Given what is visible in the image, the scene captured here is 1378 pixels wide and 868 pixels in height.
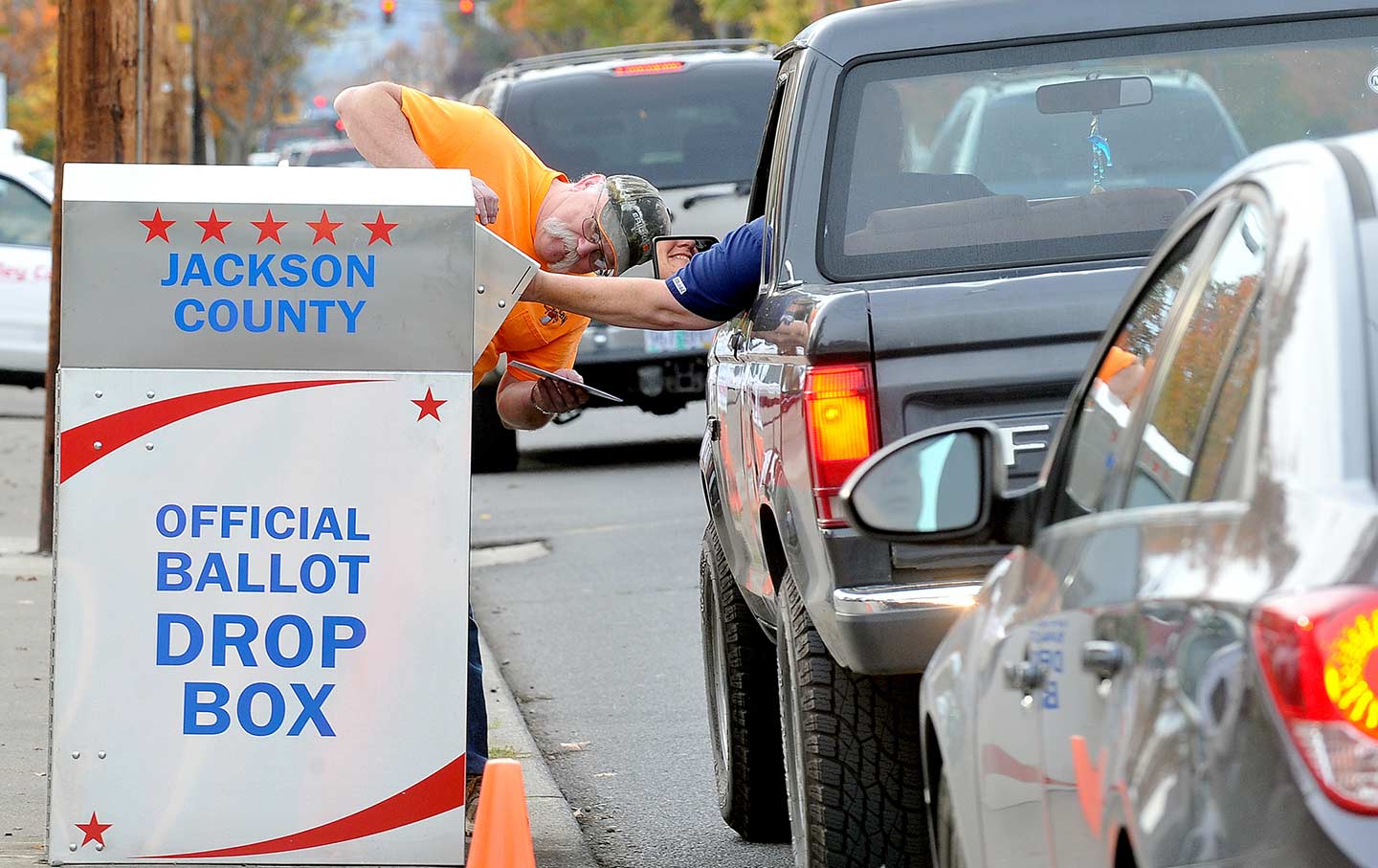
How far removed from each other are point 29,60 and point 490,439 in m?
45.5

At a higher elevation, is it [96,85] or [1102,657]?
[96,85]

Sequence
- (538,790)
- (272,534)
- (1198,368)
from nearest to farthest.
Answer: (1198,368) < (272,534) < (538,790)

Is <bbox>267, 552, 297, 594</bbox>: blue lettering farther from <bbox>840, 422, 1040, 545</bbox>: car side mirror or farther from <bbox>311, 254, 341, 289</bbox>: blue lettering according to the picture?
<bbox>840, 422, 1040, 545</bbox>: car side mirror

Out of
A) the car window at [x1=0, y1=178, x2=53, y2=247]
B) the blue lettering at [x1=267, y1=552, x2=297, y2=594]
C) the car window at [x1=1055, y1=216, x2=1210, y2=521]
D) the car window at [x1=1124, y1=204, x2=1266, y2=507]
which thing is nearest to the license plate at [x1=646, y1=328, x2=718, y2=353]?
the car window at [x1=0, y1=178, x2=53, y2=247]

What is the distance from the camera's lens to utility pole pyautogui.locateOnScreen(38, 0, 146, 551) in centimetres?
1104

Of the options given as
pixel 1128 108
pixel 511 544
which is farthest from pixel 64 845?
pixel 511 544

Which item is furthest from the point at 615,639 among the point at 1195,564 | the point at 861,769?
the point at 1195,564

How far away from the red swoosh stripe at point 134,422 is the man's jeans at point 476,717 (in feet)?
3.18

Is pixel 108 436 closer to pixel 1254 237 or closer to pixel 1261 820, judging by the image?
pixel 1254 237

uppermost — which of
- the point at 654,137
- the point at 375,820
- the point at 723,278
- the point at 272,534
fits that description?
the point at 654,137

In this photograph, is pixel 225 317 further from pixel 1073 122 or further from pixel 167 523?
pixel 1073 122

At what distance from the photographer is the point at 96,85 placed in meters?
11.1

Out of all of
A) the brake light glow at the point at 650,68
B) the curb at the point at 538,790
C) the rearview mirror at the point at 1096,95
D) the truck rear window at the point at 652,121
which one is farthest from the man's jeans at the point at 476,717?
the brake light glow at the point at 650,68

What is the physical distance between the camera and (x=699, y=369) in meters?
14.4
